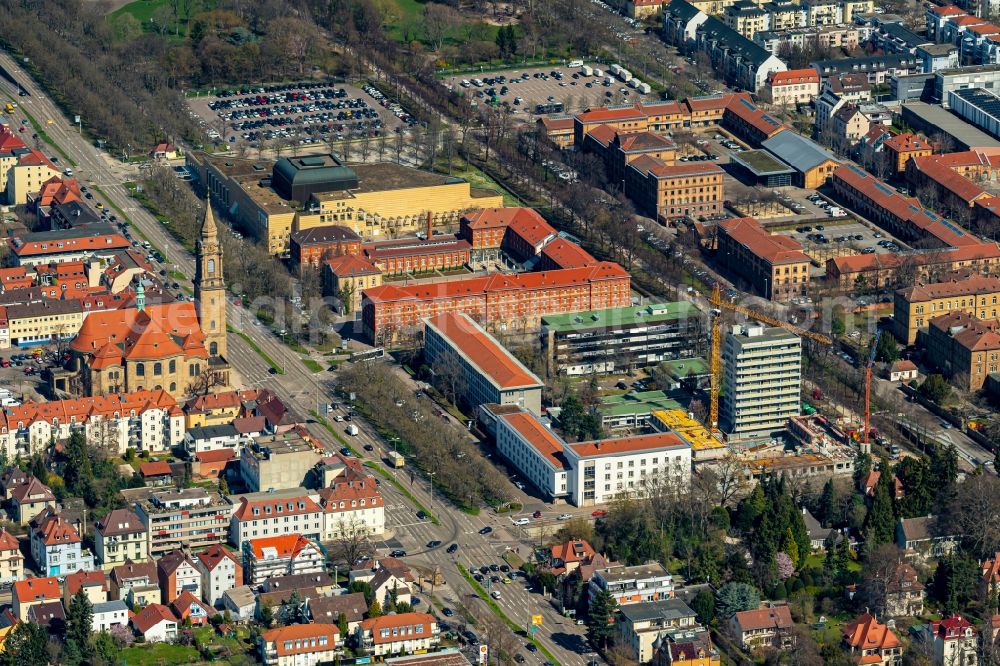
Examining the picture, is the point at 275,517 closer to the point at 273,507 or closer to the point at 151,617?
the point at 273,507

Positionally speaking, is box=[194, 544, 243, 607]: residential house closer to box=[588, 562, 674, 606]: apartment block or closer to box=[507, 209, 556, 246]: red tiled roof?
box=[588, 562, 674, 606]: apartment block

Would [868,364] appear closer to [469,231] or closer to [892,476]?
[892,476]

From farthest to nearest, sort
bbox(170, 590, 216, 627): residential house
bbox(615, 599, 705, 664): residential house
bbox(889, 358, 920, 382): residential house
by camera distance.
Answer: bbox(889, 358, 920, 382): residential house < bbox(170, 590, 216, 627): residential house < bbox(615, 599, 705, 664): residential house

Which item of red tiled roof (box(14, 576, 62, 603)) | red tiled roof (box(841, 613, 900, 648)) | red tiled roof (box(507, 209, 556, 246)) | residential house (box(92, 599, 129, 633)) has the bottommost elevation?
red tiled roof (box(507, 209, 556, 246))

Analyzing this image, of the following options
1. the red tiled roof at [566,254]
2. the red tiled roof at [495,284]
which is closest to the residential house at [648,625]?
the red tiled roof at [495,284]

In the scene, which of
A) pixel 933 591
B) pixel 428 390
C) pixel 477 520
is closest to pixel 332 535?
pixel 477 520

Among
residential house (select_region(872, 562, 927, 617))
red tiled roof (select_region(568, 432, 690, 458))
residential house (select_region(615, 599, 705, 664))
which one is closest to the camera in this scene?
residential house (select_region(615, 599, 705, 664))

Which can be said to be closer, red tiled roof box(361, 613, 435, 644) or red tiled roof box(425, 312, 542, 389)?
red tiled roof box(361, 613, 435, 644)

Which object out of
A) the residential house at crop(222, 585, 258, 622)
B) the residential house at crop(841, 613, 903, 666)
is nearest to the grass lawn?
the residential house at crop(222, 585, 258, 622)
